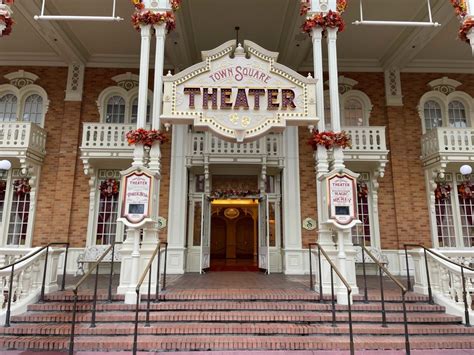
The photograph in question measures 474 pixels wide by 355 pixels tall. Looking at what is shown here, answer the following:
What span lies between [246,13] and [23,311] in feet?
30.5

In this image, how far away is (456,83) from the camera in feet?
40.3

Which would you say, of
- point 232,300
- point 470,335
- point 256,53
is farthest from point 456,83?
point 232,300

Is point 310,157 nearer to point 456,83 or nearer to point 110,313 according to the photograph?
point 456,83

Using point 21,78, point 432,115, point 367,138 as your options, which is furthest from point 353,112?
point 21,78

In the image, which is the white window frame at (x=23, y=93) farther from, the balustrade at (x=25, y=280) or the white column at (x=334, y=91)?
the white column at (x=334, y=91)

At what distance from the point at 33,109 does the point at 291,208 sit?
9657 millimetres

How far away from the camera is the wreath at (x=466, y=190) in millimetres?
11484

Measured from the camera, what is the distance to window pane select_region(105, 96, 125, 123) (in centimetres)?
1216

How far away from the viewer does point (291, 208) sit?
11250mm

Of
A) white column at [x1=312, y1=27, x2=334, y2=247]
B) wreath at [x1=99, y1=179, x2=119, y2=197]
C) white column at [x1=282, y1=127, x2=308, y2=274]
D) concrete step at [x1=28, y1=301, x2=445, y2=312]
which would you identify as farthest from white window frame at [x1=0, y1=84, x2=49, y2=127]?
white column at [x1=312, y1=27, x2=334, y2=247]

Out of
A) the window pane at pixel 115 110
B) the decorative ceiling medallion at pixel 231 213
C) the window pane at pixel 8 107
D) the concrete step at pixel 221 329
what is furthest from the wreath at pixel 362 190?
the window pane at pixel 8 107

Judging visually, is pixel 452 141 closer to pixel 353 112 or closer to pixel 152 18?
pixel 353 112

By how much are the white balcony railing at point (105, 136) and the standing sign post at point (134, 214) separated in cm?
428

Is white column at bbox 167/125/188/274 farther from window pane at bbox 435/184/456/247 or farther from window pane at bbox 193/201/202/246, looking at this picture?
window pane at bbox 435/184/456/247
